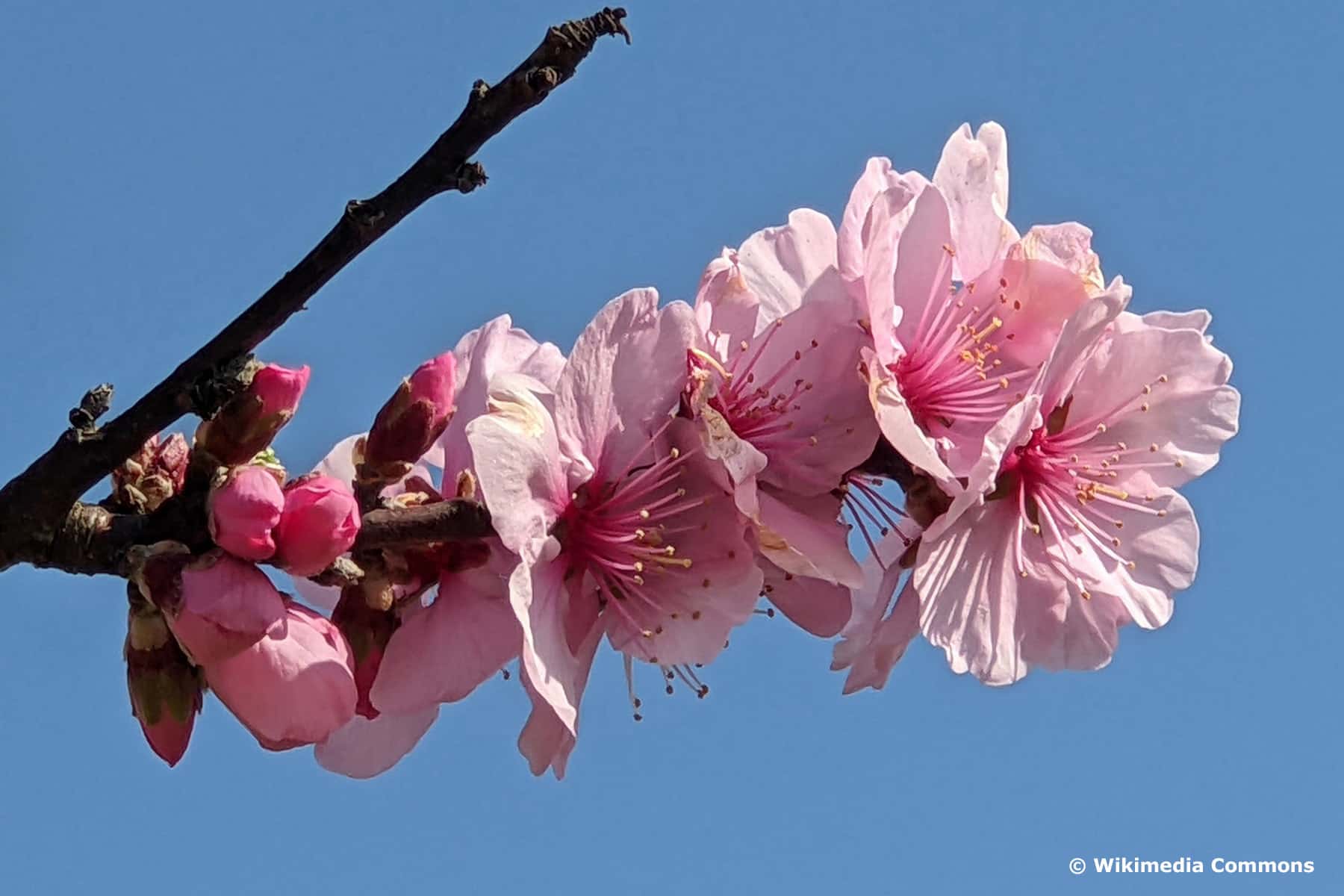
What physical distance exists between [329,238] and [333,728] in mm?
862

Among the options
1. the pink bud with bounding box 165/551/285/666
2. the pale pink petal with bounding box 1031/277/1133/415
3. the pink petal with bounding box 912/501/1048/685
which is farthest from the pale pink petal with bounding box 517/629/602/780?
the pale pink petal with bounding box 1031/277/1133/415

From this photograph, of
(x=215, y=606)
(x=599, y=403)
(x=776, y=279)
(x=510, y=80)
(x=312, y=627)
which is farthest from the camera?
(x=776, y=279)

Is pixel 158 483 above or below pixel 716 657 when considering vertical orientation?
above

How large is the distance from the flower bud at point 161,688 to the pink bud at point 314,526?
266mm

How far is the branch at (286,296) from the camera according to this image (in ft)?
6.21

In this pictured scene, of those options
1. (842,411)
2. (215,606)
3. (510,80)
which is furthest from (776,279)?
(215,606)

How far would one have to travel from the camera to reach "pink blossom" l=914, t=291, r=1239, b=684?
105 inches

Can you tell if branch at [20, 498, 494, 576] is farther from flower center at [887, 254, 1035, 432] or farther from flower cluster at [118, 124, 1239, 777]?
flower center at [887, 254, 1035, 432]

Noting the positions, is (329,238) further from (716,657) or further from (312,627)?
(716,657)

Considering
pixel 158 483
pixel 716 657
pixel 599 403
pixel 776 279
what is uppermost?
pixel 776 279

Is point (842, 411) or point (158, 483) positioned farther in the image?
point (842, 411)

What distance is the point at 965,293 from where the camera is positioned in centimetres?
270

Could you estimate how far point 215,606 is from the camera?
7.06ft

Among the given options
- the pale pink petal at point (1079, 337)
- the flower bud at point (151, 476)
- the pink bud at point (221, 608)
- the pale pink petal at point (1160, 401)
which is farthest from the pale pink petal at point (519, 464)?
the pale pink petal at point (1160, 401)
